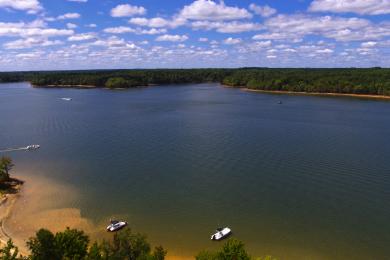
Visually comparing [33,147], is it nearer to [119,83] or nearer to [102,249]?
[102,249]

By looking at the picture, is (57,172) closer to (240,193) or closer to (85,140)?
(85,140)

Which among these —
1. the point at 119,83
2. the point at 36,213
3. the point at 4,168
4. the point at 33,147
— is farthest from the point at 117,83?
the point at 36,213

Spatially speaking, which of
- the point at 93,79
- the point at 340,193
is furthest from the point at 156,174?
the point at 93,79

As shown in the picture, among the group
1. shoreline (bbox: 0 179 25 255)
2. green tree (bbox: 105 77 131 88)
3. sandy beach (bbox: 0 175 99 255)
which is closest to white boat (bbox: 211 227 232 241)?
sandy beach (bbox: 0 175 99 255)

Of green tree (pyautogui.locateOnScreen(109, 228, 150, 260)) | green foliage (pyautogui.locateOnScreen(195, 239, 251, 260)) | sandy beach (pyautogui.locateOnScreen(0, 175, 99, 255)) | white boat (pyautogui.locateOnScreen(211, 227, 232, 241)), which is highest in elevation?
green foliage (pyautogui.locateOnScreen(195, 239, 251, 260))

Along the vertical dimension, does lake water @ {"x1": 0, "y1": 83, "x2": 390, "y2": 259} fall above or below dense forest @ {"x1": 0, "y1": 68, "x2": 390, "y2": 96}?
below

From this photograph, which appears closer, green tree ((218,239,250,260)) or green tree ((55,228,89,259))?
green tree ((218,239,250,260))

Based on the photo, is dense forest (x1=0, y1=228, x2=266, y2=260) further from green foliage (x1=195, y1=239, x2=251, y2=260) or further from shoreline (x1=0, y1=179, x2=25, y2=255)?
shoreline (x1=0, y1=179, x2=25, y2=255)
